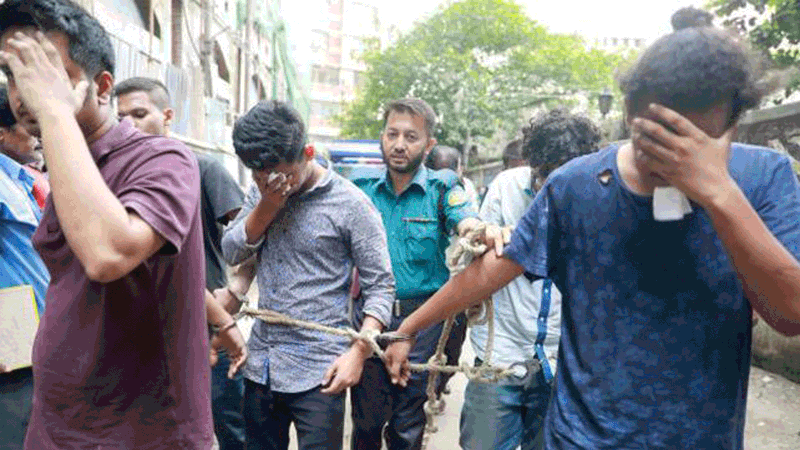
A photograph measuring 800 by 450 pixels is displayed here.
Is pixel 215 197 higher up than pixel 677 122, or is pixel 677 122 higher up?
pixel 677 122

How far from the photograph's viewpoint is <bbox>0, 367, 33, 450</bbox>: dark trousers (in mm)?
2090

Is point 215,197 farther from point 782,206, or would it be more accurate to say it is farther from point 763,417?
point 763,417

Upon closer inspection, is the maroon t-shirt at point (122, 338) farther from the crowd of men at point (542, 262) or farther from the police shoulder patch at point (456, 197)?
the police shoulder patch at point (456, 197)

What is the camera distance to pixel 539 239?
164cm

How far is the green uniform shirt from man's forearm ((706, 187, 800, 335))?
1.97 metres

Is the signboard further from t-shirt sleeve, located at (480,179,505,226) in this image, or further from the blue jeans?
t-shirt sleeve, located at (480,179,505,226)

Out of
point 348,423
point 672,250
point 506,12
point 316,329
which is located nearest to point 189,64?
point 348,423

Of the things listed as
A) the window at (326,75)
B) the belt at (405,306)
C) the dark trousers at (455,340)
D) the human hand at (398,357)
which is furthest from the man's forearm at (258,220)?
the window at (326,75)

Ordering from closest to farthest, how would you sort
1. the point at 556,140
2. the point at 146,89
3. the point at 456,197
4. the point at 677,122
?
the point at 677,122, the point at 556,140, the point at 146,89, the point at 456,197

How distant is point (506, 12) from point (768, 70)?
28915 mm

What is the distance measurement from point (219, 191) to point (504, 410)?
149 cm

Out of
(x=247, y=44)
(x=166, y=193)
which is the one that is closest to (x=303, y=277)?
(x=166, y=193)

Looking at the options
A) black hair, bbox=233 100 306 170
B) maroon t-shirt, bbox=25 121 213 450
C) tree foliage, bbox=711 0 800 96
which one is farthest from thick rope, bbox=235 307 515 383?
tree foliage, bbox=711 0 800 96

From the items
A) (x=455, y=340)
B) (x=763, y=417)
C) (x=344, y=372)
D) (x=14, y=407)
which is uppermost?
(x=344, y=372)
